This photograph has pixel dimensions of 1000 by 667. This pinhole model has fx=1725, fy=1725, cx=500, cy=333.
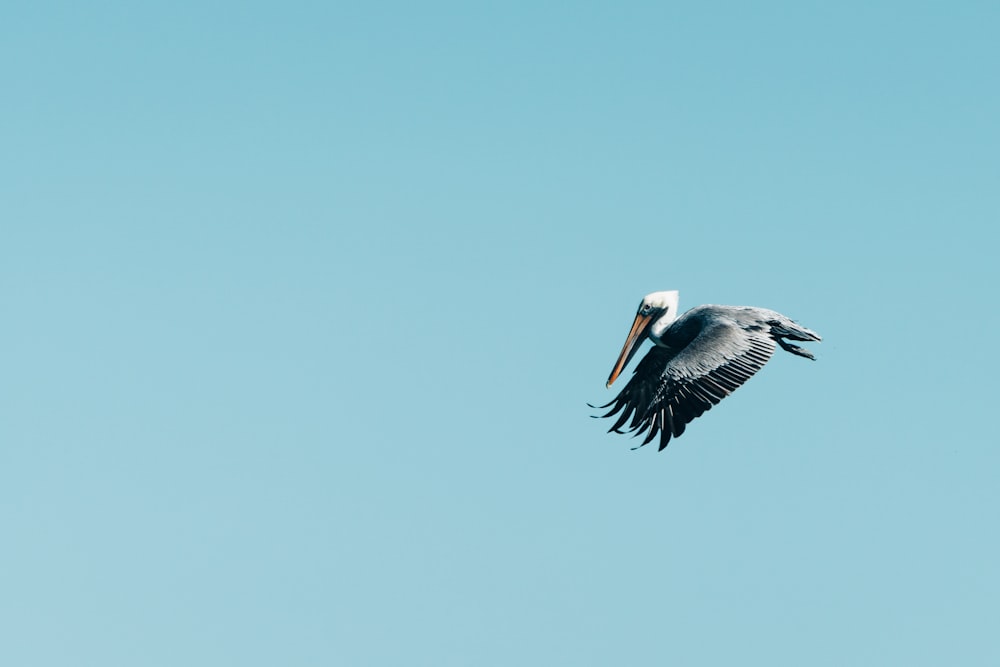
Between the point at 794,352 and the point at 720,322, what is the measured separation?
98.8 inches

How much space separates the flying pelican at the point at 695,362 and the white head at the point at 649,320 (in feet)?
0.19

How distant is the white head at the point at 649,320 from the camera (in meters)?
45.2

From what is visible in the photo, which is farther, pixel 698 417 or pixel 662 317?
pixel 662 317

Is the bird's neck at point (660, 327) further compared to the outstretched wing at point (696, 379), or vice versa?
the bird's neck at point (660, 327)

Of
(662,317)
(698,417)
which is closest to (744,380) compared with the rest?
(698,417)

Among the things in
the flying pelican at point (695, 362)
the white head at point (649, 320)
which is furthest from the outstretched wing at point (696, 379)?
the white head at point (649, 320)

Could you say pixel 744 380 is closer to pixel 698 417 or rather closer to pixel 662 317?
pixel 698 417

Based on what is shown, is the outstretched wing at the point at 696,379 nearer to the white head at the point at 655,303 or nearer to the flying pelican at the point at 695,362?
the flying pelican at the point at 695,362

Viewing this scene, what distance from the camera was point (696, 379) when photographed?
41.4 m

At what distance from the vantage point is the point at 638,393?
43.0 m

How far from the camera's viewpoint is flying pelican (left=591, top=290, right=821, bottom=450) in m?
41.3

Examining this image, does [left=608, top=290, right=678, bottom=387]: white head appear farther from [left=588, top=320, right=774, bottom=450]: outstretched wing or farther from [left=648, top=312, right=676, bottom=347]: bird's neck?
[left=588, top=320, right=774, bottom=450]: outstretched wing

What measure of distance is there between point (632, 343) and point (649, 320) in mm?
788

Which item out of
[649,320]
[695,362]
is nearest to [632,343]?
[649,320]
